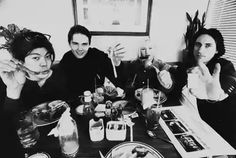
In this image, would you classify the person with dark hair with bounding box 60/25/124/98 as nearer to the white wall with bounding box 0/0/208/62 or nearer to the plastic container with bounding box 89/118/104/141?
the white wall with bounding box 0/0/208/62

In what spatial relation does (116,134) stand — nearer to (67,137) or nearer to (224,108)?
(67,137)

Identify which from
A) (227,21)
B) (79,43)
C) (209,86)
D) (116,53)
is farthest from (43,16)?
(227,21)

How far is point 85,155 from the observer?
759 millimetres

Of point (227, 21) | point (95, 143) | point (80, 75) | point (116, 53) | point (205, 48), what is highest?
point (227, 21)

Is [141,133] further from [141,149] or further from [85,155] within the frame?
[85,155]

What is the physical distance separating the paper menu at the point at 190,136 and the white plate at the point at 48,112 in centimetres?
75

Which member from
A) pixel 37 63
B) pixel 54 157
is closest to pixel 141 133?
pixel 54 157

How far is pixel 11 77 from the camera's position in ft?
3.65

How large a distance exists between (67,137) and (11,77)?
2.38 feet

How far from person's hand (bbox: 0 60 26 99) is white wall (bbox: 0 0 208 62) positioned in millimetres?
679

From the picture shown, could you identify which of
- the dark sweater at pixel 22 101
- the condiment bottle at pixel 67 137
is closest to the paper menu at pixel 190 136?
the condiment bottle at pixel 67 137

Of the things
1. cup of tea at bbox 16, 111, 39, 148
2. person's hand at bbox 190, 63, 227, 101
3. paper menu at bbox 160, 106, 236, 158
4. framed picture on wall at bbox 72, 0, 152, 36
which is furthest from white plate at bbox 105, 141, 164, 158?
framed picture on wall at bbox 72, 0, 152, 36

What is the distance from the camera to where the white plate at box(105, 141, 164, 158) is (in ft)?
2.43

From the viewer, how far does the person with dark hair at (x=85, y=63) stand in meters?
1.52
